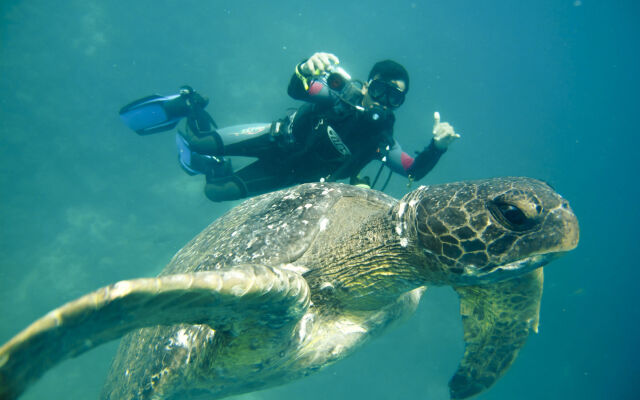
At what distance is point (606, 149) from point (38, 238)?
7012 centimetres

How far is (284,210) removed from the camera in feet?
10.5

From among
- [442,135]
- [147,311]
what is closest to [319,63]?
[442,135]

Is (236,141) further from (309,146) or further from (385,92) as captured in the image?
(385,92)

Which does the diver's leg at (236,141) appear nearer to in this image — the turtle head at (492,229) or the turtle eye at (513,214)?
the turtle head at (492,229)

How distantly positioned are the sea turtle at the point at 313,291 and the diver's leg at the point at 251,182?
3.61m

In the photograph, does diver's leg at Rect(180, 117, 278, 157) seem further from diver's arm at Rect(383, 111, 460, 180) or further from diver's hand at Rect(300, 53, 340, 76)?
diver's arm at Rect(383, 111, 460, 180)

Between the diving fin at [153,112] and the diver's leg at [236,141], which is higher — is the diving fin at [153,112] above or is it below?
above

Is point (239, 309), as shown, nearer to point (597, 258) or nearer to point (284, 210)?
point (284, 210)

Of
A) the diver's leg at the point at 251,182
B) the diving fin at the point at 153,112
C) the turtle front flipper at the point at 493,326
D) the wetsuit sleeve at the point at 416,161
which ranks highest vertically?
the diving fin at the point at 153,112

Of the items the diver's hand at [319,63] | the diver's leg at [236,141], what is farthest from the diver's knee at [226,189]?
the diver's hand at [319,63]

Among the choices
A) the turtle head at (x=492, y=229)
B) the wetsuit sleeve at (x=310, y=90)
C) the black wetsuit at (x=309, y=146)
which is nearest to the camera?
the turtle head at (x=492, y=229)

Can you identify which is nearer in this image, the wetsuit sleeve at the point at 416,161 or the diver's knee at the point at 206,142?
the wetsuit sleeve at the point at 416,161

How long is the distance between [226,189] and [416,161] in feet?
14.5

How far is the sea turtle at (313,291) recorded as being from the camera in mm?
1417
